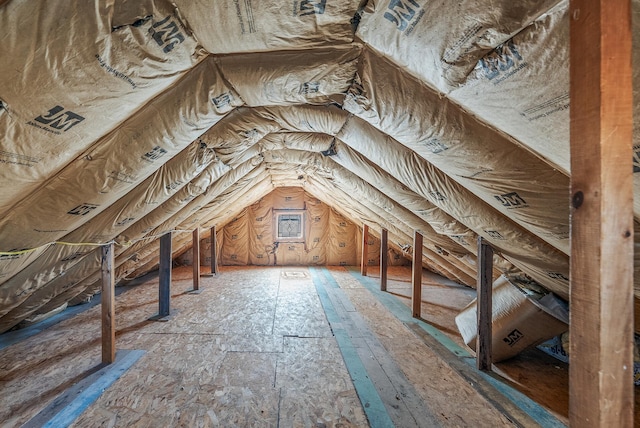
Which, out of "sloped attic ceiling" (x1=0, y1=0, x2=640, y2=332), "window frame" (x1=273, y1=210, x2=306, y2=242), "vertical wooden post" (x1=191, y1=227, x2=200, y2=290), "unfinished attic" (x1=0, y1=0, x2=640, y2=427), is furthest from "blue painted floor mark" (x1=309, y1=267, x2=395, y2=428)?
"window frame" (x1=273, y1=210, x2=306, y2=242)

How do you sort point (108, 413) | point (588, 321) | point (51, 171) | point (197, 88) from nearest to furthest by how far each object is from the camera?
point (588, 321), point (51, 171), point (197, 88), point (108, 413)

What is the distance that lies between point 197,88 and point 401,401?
2614mm

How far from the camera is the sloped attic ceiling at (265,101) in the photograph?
81 centimetres

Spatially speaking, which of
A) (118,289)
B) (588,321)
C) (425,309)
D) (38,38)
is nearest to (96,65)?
(38,38)

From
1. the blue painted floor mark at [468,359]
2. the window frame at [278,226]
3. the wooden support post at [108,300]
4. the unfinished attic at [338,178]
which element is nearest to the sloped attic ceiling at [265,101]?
the unfinished attic at [338,178]

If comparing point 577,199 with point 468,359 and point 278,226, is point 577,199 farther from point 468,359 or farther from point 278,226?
point 278,226

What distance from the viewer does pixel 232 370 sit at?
2.44 meters

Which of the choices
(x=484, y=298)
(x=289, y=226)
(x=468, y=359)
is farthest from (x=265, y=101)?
(x=289, y=226)

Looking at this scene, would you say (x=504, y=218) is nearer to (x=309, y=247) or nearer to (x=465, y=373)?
(x=465, y=373)

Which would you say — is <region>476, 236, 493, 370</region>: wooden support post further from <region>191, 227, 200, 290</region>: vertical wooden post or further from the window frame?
the window frame

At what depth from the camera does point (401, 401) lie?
Result: 2076 mm

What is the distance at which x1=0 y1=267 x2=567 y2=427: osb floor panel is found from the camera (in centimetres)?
191

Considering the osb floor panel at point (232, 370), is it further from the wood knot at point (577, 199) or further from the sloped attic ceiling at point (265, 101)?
the wood knot at point (577, 199)

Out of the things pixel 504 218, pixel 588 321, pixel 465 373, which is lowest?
pixel 465 373
